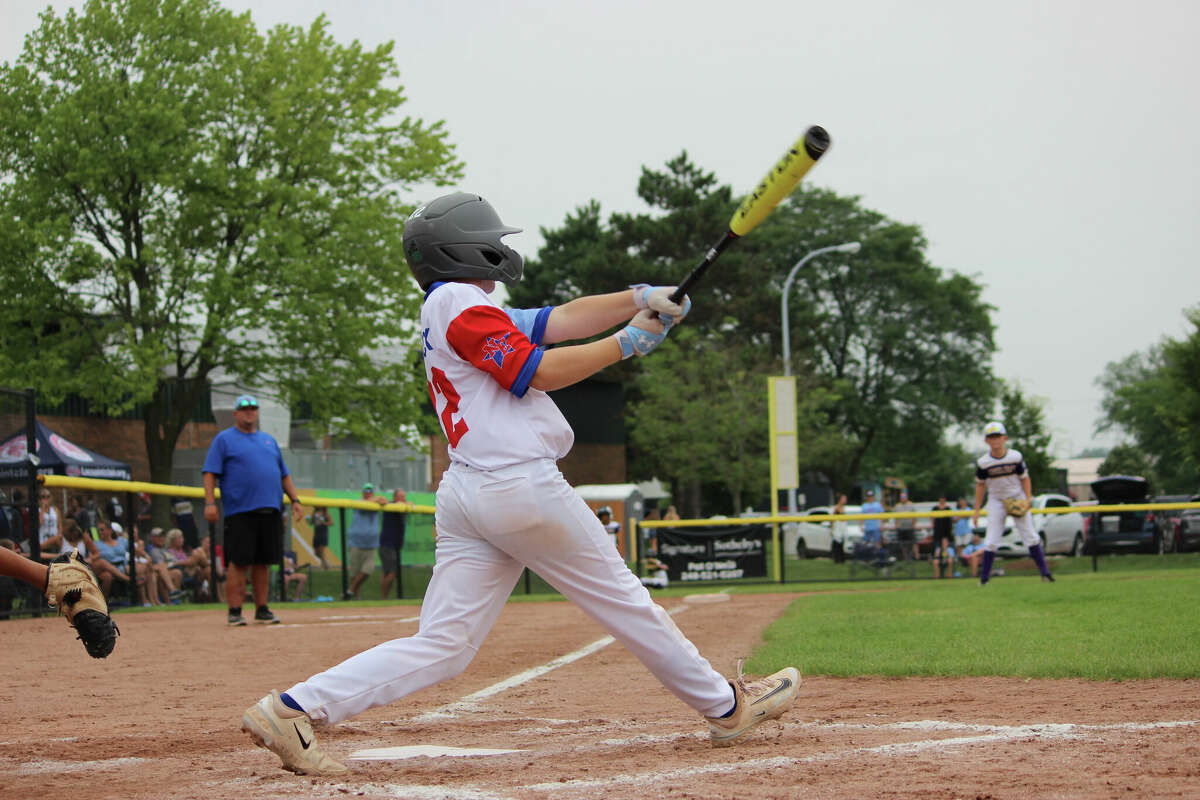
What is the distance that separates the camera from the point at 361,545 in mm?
18328

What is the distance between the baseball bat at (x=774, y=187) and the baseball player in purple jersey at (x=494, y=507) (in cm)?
19

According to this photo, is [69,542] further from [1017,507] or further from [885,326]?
[885,326]

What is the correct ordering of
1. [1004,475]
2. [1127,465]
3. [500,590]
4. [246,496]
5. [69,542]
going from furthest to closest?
[1127,465], [1004,475], [69,542], [246,496], [500,590]

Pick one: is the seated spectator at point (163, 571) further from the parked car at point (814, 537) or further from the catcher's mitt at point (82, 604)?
the catcher's mitt at point (82, 604)

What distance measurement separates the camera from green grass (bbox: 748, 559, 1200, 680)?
21.8 feet

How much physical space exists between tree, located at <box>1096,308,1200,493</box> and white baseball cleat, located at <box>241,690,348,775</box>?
42669mm

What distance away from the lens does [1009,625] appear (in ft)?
30.1

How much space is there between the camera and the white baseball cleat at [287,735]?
4.08 m

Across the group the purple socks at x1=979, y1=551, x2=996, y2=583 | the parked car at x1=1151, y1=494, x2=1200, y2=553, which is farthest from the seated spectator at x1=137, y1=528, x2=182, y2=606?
the parked car at x1=1151, y1=494, x2=1200, y2=553

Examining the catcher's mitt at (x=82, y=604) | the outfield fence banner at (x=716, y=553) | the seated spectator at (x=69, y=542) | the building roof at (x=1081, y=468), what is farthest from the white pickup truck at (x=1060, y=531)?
the building roof at (x=1081, y=468)

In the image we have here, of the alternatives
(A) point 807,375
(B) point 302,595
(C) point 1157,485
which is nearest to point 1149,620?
(B) point 302,595

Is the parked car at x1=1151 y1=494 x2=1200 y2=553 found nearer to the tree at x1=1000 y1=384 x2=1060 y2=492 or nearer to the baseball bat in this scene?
the baseball bat

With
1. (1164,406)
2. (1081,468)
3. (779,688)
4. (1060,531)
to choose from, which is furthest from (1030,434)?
(1081,468)

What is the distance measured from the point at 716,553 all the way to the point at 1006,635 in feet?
42.6
